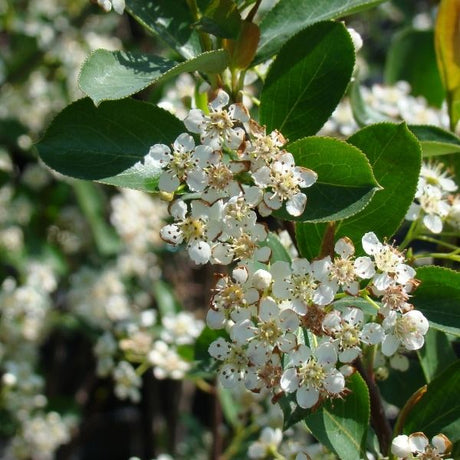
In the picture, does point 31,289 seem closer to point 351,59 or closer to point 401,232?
point 401,232

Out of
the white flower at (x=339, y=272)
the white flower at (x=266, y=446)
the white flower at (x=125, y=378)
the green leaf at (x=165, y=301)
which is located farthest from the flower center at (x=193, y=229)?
the green leaf at (x=165, y=301)

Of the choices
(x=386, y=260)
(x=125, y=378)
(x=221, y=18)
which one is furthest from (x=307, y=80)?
(x=125, y=378)

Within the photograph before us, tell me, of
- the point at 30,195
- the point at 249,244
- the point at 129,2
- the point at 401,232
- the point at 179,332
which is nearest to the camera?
the point at 249,244

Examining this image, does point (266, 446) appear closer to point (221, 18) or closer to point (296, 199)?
point (296, 199)

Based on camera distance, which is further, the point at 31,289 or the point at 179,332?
the point at 31,289

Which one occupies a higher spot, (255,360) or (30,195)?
(255,360)

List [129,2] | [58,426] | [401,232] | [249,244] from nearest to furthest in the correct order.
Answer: [249,244] < [129,2] < [401,232] < [58,426]

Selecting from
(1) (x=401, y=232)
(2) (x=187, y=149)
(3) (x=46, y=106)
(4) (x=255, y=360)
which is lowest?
(3) (x=46, y=106)

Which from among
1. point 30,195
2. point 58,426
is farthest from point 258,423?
point 30,195
